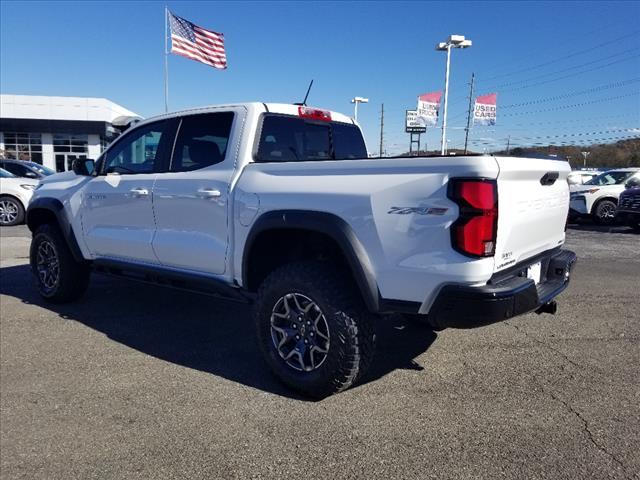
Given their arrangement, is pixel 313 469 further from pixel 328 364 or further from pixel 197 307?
pixel 197 307

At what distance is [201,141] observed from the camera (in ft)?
13.7

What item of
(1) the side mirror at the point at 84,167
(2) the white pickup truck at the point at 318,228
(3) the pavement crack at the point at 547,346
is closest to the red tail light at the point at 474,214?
(2) the white pickup truck at the point at 318,228

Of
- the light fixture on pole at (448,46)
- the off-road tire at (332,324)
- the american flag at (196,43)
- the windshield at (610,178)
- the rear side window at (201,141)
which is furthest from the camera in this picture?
the light fixture on pole at (448,46)

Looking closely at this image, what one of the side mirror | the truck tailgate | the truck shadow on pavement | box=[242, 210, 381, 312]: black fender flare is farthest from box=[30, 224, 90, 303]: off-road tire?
the truck tailgate

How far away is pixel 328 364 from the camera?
318cm

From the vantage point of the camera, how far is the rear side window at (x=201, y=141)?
3.98 metres

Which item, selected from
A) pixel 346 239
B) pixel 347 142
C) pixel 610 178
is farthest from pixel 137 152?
pixel 610 178

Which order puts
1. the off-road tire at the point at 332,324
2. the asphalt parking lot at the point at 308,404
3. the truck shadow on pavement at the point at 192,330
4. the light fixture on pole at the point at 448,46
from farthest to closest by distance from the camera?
the light fixture on pole at the point at 448,46
the truck shadow on pavement at the point at 192,330
the off-road tire at the point at 332,324
the asphalt parking lot at the point at 308,404

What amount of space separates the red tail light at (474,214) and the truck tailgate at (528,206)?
91 mm

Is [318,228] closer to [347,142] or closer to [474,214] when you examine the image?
[474,214]

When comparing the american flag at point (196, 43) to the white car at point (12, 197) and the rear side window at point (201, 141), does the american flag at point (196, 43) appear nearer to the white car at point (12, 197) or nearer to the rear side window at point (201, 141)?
the white car at point (12, 197)

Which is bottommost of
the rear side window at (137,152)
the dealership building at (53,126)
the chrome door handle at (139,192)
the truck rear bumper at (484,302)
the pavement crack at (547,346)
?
the pavement crack at (547,346)

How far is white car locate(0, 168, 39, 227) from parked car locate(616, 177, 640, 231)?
15.1 meters

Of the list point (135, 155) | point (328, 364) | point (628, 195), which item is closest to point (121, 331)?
point (135, 155)
